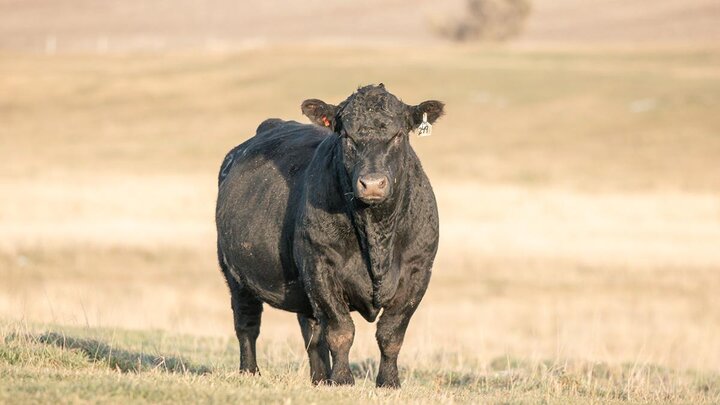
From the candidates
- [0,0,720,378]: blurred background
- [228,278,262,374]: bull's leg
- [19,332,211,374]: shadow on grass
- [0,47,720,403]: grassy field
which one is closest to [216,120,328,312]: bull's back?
[228,278,262,374]: bull's leg

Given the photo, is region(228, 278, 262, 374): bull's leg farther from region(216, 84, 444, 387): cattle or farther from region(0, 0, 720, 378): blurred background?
region(0, 0, 720, 378): blurred background

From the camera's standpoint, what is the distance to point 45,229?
28312 millimetres

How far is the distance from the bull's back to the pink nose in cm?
149

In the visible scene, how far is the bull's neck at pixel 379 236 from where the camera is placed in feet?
28.5

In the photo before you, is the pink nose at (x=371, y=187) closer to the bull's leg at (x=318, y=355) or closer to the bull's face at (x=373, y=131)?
the bull's face at (x=373, y=131)

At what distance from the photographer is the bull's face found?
8.38 m

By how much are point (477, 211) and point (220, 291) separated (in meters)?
11.7

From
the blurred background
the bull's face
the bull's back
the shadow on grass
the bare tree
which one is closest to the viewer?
the bull's face

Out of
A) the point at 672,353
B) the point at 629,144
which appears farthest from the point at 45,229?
the point at 629,144

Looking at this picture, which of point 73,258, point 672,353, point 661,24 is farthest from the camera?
point 661,24

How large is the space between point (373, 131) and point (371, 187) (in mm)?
701

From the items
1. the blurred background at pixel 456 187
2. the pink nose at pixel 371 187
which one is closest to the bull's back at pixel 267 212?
the pink nose at pixel 371 187

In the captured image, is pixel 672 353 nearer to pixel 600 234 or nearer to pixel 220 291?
pixel 220 291

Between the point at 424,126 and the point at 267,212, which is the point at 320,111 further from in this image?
the point at 267,212
